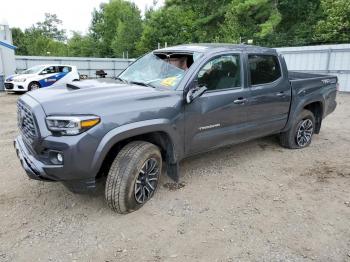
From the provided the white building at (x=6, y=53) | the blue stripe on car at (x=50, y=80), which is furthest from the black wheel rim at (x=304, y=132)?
the white building at (x=6, y=53)

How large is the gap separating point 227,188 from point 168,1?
35623mm

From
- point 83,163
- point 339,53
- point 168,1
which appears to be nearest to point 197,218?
point 83,163

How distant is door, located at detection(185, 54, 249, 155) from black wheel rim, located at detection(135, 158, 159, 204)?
0.51m

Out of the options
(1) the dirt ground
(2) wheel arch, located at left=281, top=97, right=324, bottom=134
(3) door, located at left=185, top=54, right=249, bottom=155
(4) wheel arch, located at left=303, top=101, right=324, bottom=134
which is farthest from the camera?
(4) wheel arch, located at left=303, top=101, right=324, bottom=134

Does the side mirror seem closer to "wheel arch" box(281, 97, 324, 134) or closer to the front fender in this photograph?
the front fender

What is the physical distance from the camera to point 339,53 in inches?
579

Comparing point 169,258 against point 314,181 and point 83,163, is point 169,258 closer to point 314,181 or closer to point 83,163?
point 83,163

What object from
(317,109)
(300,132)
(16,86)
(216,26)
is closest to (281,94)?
(300,132)

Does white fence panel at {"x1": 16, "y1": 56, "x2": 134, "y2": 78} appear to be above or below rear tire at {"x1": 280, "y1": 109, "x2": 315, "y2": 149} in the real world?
above

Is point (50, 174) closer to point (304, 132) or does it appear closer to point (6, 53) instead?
point (304, 132)

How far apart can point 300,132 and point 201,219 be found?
3.26 m

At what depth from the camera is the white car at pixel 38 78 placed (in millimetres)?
15117

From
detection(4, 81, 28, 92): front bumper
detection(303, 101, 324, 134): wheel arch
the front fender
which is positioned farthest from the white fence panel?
the front fender

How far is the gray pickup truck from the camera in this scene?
10.0 feet
